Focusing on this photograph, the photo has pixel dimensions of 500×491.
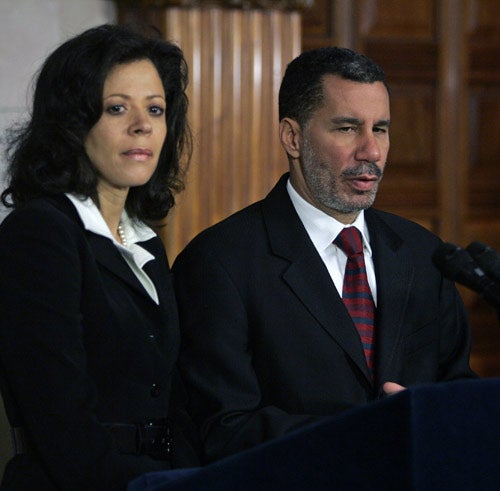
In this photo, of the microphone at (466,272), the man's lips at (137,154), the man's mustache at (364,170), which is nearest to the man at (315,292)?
the man's mustache at (364,170)

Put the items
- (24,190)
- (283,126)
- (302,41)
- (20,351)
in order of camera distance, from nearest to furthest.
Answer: (20,351) < (24,190) < (283,126) < (302,41)

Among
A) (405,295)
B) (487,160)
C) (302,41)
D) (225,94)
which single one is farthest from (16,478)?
(487,160)

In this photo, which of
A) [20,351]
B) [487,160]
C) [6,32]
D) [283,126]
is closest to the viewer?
[20,351]

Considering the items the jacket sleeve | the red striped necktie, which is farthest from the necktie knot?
the jacket sleeve

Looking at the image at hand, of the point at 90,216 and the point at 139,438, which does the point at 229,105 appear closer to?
the point at 90,216

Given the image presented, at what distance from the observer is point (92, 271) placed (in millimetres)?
1711

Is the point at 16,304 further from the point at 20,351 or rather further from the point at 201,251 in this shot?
the point at 201,251

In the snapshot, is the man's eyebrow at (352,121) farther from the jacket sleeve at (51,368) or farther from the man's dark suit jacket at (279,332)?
the jacket sleeve at (51,368)

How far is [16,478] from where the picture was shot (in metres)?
1.69

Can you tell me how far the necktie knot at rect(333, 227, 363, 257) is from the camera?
6.68 ft

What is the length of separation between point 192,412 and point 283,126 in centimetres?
62

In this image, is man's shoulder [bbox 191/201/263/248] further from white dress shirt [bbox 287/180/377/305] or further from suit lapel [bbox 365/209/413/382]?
suit lapel [bbox 365/209/413/382]

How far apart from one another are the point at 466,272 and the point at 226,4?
2405 mm

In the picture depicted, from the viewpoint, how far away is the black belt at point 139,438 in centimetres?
170
